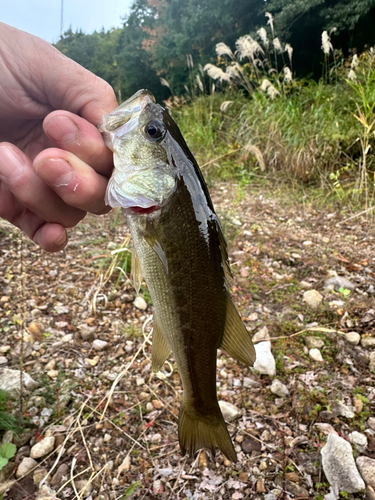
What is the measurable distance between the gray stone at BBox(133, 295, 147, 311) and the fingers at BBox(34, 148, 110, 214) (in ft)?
5.41

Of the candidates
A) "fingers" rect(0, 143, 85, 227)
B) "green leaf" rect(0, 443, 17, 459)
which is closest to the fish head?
"fingers" rect(0, 143, 85, 227)

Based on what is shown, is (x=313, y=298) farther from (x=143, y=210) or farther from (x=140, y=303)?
(x=143, y=210)

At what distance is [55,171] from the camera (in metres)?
1.28

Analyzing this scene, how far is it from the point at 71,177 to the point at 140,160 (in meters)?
0.28

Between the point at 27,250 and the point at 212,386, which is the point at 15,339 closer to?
the point at 27,250

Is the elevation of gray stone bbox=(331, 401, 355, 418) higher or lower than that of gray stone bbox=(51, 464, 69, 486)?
lower

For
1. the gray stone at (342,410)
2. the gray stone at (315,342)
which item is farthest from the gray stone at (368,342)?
the gray stone at (342,410)

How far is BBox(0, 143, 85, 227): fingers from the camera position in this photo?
4.40 feet

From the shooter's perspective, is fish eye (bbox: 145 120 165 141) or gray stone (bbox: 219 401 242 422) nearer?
fish eye (bbox: 145 120 165 141)

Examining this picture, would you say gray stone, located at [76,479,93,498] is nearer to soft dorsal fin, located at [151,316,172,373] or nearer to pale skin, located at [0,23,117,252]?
soft dorsal fin, located at [151,316,172,373]

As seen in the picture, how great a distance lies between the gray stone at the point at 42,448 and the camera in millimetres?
1800

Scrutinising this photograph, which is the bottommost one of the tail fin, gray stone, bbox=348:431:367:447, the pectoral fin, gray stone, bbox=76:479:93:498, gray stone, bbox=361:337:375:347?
gray stone, bbox=361:337:375:347

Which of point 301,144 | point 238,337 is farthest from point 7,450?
point 301,144

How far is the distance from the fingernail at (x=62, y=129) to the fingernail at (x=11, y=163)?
0.18 m
